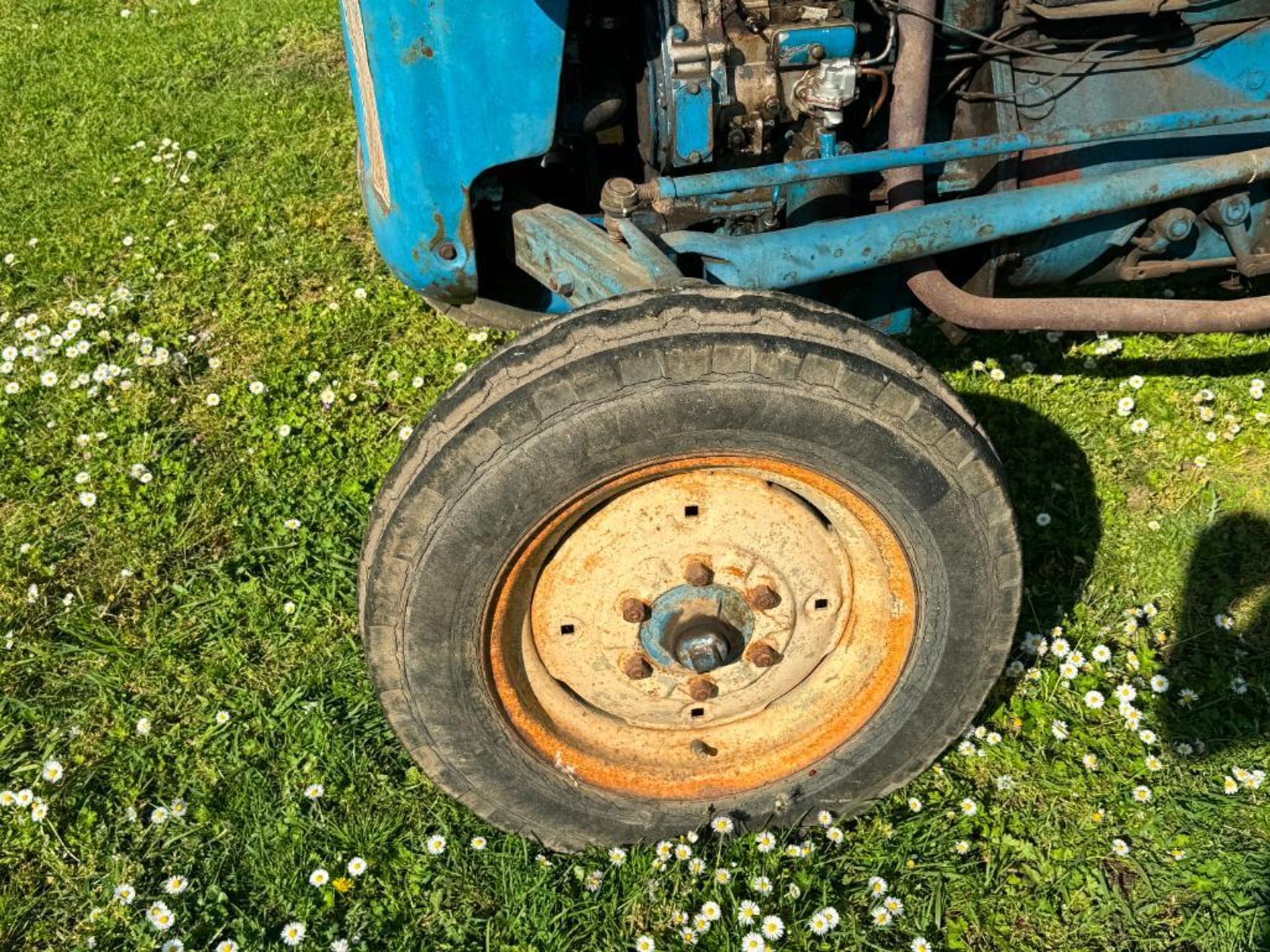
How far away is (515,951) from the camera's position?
224 cm

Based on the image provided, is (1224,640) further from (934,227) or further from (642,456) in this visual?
(642,456)

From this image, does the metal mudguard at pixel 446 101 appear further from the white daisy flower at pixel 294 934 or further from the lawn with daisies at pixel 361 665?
the white daisy flower at pixel 294 934

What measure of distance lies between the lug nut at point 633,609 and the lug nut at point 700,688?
0.65 ft

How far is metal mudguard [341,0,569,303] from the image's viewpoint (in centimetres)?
214

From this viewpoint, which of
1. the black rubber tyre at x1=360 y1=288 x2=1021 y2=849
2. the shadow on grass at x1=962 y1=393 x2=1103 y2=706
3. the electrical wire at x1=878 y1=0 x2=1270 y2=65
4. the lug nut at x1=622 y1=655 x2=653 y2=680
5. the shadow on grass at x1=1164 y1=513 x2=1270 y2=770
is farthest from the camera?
the shadow on grass at x1=962 y1=393 x2=1103 y2=706

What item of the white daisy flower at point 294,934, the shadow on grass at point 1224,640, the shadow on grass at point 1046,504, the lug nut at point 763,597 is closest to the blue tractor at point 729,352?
the lug nut at point 763,597

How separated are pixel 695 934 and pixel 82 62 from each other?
5.21 m

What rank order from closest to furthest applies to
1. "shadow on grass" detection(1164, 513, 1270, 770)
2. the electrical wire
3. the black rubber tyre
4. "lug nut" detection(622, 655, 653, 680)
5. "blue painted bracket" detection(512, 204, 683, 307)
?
1. the black rubber tyre
2. "blue painted bracket" detection(512, 204, 683, 307)
3. "lug nut" detection(622, 655, 653, 680)
4. the electrical wire
5. "shadow on grass" detection(1164, 513, 1270, 770)

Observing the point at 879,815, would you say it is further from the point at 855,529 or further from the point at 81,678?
the point at 81,678

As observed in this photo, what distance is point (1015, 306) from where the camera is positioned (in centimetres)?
243

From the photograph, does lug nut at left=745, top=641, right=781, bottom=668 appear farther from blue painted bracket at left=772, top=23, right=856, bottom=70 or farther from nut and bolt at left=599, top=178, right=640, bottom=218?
blue painted bracket at left=772, top=23, right=856, bottom=70

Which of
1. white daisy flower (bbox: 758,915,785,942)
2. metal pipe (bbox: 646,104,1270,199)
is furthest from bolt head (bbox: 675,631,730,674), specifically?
metal pipe (bbox: 646,104,1270,199)

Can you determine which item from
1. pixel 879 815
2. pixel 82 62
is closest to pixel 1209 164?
pixel 879 815

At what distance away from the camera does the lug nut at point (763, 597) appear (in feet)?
7.35
